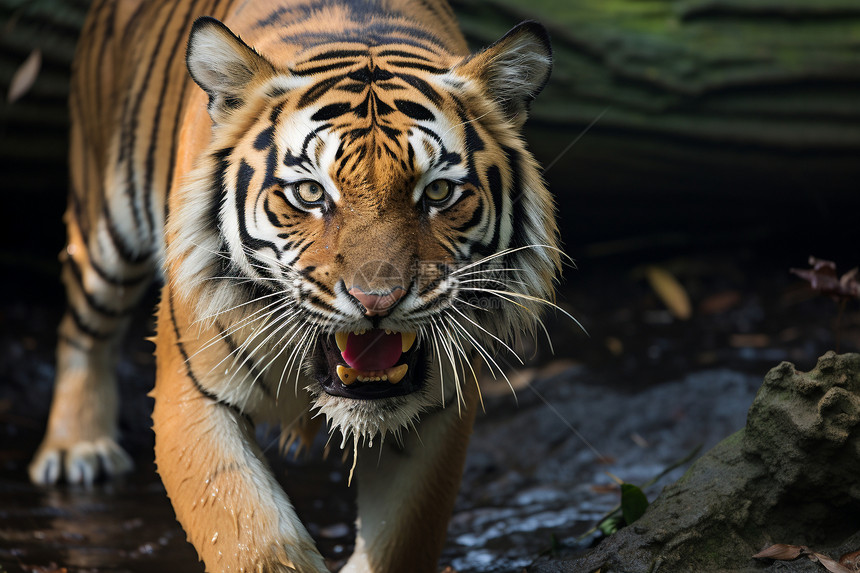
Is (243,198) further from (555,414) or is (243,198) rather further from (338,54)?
(555,414)

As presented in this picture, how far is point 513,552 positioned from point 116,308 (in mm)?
2049

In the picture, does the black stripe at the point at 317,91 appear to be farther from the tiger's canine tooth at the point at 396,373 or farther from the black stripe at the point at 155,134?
the black stripe at the point at 155,134

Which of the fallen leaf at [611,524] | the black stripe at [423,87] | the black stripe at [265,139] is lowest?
the fallen leaf at [611,524]

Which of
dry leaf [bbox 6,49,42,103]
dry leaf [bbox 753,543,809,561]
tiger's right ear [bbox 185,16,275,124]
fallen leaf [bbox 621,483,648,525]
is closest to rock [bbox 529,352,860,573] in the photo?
dry leaf [bbox 753,543,809,561]

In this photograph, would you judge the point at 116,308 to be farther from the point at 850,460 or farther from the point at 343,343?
the point at 850,460

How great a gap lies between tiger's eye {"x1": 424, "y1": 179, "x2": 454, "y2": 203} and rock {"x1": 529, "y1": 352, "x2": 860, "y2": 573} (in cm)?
85

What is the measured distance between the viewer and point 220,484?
222 centimetres

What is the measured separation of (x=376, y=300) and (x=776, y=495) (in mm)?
1025

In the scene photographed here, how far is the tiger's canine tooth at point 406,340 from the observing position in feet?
6.58

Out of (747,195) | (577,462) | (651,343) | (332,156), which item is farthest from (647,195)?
(332,156)

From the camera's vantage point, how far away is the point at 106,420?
3963mm

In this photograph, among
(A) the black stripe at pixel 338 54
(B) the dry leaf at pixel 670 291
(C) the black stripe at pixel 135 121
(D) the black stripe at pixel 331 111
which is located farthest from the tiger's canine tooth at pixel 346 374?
(B) the dry leaf at pixel 670 291

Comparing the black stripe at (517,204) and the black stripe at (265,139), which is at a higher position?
the black stripe at (265,139)

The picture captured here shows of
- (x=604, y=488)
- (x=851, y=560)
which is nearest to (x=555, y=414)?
(x=604, y=488)
